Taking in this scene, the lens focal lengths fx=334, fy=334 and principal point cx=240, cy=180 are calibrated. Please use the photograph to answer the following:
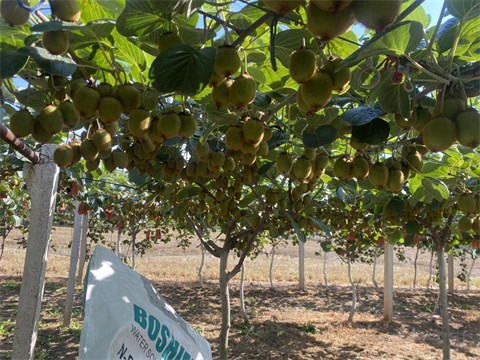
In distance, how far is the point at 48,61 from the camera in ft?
2.72

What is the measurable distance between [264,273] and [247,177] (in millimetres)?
12665

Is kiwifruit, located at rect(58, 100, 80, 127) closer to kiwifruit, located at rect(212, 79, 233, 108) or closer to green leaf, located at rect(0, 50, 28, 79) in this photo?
green leaf, located at rect(0, 50, 28, 79)

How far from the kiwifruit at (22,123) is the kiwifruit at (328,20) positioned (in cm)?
87

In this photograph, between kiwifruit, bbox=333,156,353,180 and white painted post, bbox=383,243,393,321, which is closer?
kiwifruit, bbox=333,156,353,180

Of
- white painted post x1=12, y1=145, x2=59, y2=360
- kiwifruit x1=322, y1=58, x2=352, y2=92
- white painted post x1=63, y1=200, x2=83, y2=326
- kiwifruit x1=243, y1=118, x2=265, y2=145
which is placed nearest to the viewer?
kiwifruit x1=322, y1=58, x2=352, y2=92

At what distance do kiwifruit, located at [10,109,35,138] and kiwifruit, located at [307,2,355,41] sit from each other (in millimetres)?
865

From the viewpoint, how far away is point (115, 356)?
1150 millimetres

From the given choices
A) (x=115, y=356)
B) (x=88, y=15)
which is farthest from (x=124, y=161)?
(x=115, y=356)

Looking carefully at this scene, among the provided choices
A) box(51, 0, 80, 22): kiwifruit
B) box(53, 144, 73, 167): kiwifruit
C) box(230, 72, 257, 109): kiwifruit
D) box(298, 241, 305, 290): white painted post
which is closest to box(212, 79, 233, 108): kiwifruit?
box(230, 72, 257, 109): kiwifruit

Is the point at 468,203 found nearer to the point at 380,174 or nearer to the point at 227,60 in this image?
the point at 380,174

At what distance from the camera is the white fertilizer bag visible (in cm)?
116

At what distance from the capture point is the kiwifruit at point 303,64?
2.39ft

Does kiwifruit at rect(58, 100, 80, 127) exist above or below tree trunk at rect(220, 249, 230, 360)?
above

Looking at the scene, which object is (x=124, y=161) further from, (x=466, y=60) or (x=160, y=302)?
(x=466, y=60)
